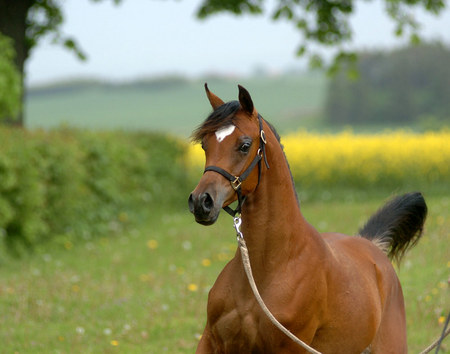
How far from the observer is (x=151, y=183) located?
1672cm

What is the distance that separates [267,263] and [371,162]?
611 inches

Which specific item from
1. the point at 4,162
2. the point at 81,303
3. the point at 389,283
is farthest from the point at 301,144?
the point at 389,283

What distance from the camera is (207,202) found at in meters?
3.54

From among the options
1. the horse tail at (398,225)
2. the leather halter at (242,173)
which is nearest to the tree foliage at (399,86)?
the horse tail at (398,225)

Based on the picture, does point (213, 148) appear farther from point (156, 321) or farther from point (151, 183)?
point (151, 183)

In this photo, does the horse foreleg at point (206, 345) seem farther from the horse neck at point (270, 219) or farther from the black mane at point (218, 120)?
the black mane at point (218, 120)

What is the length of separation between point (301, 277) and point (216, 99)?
111 centimetres

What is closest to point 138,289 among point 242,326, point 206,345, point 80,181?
point 80,181

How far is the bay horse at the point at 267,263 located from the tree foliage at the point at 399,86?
3620 centimetres

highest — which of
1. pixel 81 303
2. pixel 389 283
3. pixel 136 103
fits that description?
pixel 389 283

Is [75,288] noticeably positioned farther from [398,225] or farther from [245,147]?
[245,147]

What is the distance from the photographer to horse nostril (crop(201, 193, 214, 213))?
3496 mm

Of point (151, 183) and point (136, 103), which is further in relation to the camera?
point (136, 103)

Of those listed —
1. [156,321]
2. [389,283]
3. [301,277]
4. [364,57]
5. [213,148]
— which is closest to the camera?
[213,148]
